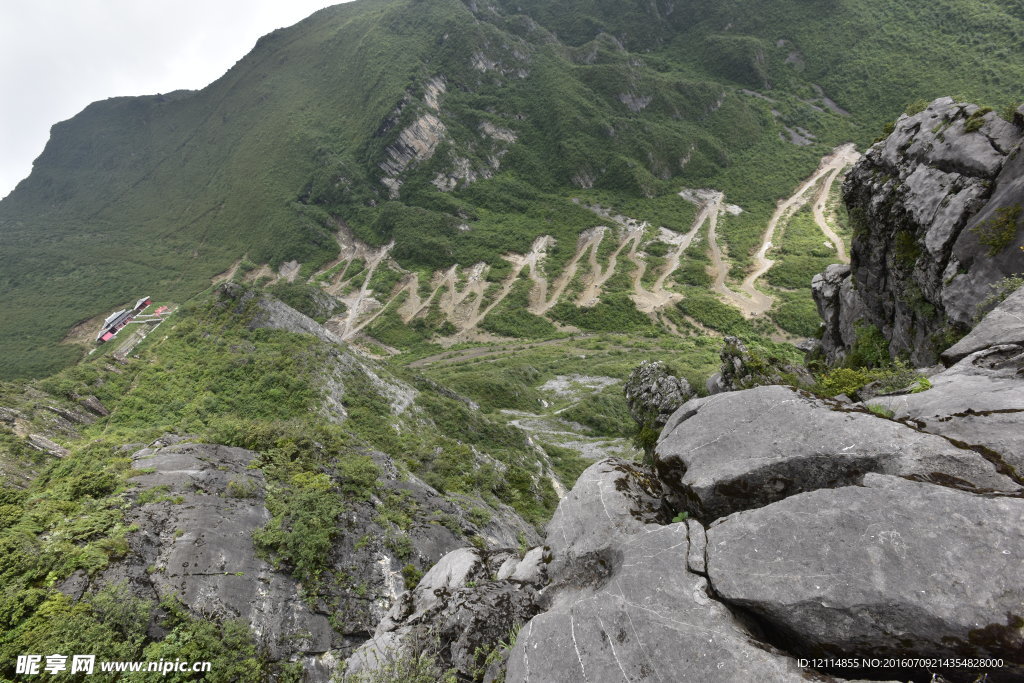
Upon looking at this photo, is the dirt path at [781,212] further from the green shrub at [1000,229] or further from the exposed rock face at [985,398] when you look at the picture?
the exposed rock face at [985,398]

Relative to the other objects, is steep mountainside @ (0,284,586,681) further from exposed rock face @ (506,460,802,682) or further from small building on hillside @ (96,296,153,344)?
small building on hillside @ (96,296,153,344)

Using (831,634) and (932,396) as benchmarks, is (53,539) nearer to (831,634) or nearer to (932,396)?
(831,634)

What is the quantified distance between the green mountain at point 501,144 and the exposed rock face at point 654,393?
1689 inches

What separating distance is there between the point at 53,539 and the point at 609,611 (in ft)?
39.4

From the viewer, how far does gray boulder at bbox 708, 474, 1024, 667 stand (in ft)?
16.2

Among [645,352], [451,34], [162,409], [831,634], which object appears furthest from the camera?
[451,34]

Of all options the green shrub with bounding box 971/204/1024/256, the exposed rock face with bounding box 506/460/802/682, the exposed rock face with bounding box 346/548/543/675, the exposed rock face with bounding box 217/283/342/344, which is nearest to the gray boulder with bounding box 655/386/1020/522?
the exposed rock face with bounding box 506/460/802/682

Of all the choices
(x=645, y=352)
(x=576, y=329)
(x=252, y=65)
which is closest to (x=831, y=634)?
(x=645, y=352)

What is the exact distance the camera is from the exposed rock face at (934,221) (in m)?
13.9

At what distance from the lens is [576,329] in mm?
76188

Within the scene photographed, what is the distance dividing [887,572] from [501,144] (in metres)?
137

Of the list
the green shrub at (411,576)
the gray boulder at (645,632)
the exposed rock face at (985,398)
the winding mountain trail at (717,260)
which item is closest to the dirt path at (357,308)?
the winding mountain trail at (717,260)

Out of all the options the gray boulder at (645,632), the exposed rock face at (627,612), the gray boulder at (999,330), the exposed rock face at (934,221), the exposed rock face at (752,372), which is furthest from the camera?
the exposed rock face at (752,372)

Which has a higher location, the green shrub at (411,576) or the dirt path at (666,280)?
the dirt path at (666,280)
